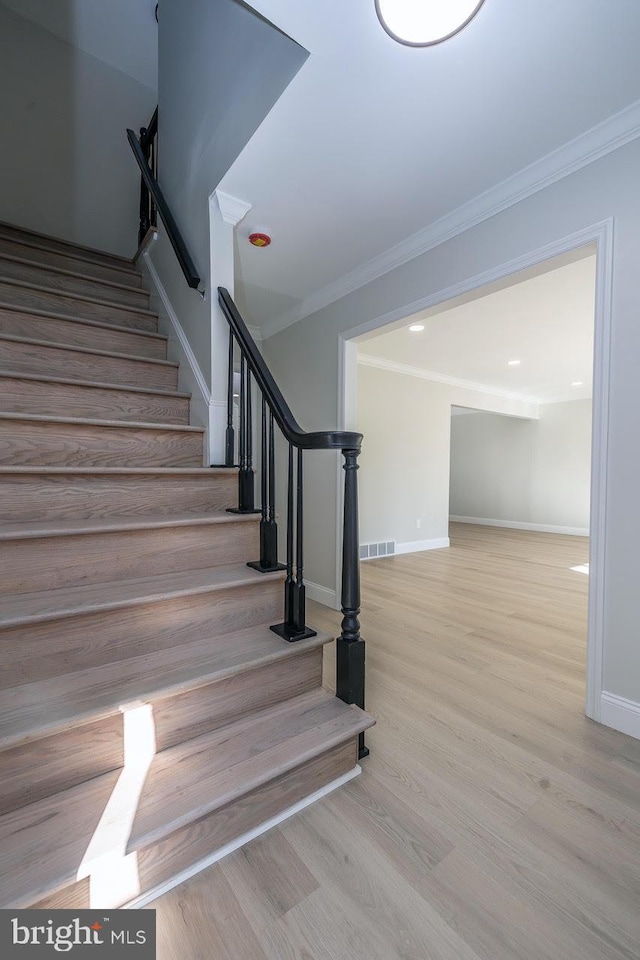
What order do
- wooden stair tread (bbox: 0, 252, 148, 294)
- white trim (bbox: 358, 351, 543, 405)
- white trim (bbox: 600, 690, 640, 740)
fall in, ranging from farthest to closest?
white trim (bbox: 358, 351, 543, 405) → wooden stair tread (bbox: 0, 252, 148, 294) → white trim (bbox: 600, 690, 640, 740)

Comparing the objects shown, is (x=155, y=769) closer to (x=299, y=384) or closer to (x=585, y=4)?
(x=585, y=4)

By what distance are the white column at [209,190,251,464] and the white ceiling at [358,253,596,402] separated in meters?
1.15

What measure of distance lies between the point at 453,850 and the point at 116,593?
1.24 meters

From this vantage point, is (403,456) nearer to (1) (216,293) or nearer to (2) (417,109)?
(1) (216,293)

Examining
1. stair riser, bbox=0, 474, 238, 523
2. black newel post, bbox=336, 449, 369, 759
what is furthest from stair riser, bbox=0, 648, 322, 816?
stair riser, bbox=0, 474, 238, 523

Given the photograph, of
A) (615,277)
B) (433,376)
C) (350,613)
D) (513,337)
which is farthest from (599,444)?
(433,376)

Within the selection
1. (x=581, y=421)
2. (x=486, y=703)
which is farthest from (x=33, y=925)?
(x=581, y=421)

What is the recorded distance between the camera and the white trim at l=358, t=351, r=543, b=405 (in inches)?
195

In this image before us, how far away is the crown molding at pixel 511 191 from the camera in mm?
1599

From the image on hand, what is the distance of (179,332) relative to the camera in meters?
2.46

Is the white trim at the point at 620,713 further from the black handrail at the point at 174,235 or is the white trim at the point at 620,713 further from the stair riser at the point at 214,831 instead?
the black handrail at the point at 174,235

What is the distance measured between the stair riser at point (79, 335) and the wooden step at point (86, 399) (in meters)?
0.37

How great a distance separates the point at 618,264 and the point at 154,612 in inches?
87.2

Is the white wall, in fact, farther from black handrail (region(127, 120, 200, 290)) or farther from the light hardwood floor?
the light hardwood floor
